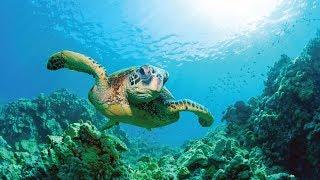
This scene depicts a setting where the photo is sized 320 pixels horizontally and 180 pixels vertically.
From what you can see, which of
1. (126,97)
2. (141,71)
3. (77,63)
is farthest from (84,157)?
(77,63)

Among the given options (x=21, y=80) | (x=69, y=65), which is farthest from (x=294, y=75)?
(x=21, y=80)

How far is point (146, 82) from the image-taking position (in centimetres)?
451

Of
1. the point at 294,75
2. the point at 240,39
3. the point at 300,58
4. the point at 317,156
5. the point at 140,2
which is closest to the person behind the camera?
the point at 317,156

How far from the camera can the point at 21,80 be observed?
74.6 metres

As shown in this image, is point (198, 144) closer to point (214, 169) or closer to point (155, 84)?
point (214, 169)

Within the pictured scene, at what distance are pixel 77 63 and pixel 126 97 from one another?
1008mm

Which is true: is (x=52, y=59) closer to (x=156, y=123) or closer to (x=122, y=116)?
(x=122, y=116)

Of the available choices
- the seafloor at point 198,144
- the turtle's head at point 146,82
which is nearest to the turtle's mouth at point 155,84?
the turtle's head at point 146,82

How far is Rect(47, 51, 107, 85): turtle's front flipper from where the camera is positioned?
5078 millimetres

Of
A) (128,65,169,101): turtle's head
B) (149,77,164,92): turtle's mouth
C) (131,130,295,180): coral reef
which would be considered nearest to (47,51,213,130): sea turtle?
(128,65,169,101): turtle's head

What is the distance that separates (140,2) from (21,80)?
52.3 m

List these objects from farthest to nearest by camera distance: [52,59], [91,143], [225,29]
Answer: [225,29]
[52,59]
[91,143]

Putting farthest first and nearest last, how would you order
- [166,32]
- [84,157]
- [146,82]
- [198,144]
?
1. [166,32]
2. [198,144]
3. [146,82]
4. [84,157]

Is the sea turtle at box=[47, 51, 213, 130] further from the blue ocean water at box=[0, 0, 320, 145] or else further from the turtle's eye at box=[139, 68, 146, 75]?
the blue ocean water at box=[0, 0, 320, 145]
